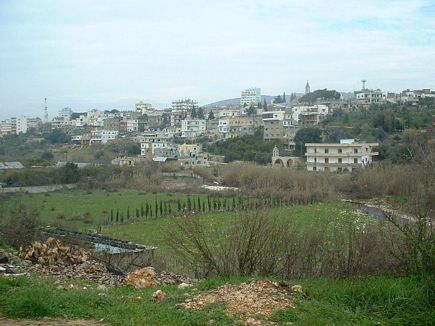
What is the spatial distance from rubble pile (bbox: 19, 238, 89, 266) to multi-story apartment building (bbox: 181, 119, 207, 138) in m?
64.7

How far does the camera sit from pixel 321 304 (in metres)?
5.92

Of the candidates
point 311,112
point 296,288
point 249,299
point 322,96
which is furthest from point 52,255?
point 322,96

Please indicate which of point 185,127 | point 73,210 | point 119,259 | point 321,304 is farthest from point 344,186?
point 185,127

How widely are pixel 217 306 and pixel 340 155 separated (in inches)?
1535

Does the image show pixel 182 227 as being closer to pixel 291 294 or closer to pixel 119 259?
pixel 291 294

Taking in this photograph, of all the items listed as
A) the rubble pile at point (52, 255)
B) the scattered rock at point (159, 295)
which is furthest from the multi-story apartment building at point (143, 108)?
the scattered rock at point (159, 295)

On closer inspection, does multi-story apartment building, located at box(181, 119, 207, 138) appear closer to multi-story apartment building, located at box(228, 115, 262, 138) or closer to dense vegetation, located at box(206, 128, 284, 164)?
multi-story apartment building, located at box(228, 115, 262, 138)

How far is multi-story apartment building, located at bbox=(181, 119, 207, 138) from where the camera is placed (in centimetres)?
7675

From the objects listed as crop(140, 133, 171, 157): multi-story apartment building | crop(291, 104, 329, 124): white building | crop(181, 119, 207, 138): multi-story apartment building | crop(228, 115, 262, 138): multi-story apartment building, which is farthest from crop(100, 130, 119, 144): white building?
crop(291, 104, 329, 124): white building

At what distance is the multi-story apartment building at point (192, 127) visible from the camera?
76.8 meters

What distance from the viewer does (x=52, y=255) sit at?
11344 millimetres

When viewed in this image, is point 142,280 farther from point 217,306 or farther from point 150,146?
point 150,146

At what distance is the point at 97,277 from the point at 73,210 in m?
22.0

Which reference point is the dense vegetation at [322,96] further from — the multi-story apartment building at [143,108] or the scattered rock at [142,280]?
the scattered rock at [142,280]
